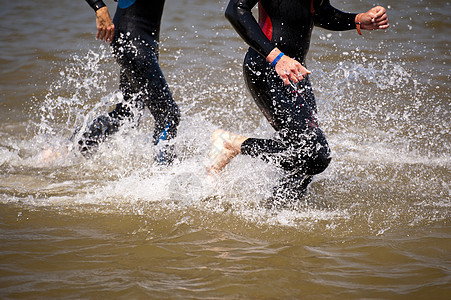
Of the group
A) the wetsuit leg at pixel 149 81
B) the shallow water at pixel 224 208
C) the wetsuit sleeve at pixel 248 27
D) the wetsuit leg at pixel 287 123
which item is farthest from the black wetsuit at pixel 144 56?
the wetsuit sleeve at pixel 248 27

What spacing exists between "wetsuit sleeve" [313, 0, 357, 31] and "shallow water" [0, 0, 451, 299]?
492 mm

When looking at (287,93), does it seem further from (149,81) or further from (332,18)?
(149,81)

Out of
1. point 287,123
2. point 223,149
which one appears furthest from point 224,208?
point 287,123

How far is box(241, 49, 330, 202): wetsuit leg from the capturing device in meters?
3.02

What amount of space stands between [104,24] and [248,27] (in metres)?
1.29

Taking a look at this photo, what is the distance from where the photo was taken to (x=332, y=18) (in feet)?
10.8

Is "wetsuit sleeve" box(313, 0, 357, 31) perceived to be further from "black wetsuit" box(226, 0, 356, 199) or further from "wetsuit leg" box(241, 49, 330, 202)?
"wetsuit leg" box(241, 49, 330, 202)

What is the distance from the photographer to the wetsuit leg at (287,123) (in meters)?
3.02

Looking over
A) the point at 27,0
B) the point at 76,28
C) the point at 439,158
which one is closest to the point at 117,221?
the point at 439,158

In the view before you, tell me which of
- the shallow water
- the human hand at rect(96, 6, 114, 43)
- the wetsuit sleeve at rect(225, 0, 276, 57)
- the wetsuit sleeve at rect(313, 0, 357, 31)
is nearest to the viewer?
the shallow water

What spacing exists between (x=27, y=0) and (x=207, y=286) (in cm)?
1144

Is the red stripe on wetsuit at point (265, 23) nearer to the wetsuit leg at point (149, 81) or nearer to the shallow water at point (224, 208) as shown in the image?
the shallow water at point (224, 208)

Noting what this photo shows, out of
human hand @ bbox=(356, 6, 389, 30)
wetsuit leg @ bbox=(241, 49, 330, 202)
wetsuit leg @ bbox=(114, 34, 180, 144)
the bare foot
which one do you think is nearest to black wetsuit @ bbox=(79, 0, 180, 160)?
wetsuit leg @ bbox=(114, 34, 180, 144)

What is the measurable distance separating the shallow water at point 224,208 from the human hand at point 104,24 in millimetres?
628
